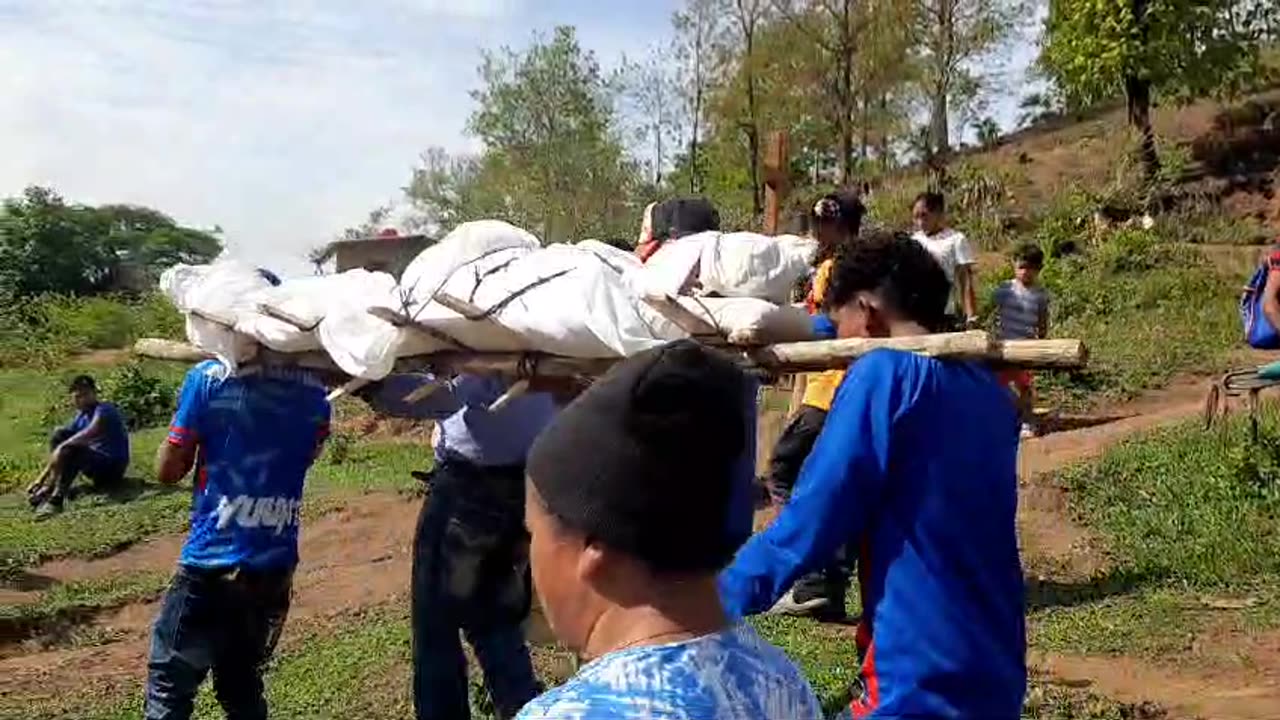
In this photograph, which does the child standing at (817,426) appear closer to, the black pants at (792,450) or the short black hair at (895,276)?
the black pants at (792,450)

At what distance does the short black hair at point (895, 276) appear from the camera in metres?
2.96

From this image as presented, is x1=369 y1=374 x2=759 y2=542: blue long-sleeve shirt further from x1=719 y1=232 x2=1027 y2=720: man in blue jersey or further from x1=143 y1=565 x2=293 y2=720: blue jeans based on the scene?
x1=719 y1=232 x2=1027 y2=720: man in blue jersey

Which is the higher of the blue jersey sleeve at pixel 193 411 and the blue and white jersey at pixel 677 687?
the blue jersey sleeve at pixel 193 411

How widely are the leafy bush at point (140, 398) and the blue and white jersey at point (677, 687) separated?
20.7 metres

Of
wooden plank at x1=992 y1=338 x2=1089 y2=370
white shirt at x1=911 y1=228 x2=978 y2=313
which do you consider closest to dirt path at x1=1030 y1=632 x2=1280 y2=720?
white shirt at x1=911 y1=228 x2=978 y2=313

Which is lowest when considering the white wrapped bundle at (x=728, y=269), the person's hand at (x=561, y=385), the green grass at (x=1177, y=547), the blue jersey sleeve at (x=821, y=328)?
the green grass at (x=1177, y=547)

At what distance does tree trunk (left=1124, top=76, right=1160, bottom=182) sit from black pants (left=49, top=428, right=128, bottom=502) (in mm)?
14828

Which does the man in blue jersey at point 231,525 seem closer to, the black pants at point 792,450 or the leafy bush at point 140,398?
the black pants at point 792,450

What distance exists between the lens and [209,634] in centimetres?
462

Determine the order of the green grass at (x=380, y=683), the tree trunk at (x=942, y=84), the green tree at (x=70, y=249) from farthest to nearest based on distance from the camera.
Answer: the green tree at (x=70, y=249) < the tree trunk at (x=942, y=84) < the green grass at (x=380, y=683)

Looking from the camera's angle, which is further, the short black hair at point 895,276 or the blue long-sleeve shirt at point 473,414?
the blue long-sleeve shirt at point 473,414

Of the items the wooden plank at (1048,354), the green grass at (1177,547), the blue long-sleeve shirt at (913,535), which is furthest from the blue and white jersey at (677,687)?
the green grass at (1177,547)

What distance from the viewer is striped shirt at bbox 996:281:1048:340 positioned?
35.8 ft

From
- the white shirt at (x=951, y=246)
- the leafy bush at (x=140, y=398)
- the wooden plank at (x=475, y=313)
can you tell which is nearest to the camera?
the wooden plank at (x=475, y=313)
